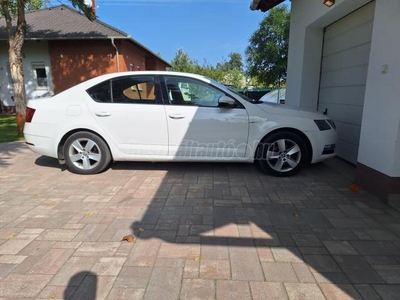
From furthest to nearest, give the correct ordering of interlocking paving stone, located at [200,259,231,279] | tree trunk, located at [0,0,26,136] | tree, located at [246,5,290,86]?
tree, located at [246,5,290,86] → tree trunk, located at [0,0,26,136] → interlocking paving stone, located at [200,259,231,279]

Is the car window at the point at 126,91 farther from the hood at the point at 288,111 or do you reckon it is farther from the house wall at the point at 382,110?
the house wall at the point at 382,110

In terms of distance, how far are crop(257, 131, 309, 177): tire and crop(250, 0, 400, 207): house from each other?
0.83 metres

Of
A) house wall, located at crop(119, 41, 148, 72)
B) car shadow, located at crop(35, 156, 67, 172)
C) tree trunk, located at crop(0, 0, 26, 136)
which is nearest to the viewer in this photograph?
car shadow, located at crop(35, 156, 67, 172)

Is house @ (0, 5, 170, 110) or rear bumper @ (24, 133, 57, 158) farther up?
house @ (0, 5, 170, 110)

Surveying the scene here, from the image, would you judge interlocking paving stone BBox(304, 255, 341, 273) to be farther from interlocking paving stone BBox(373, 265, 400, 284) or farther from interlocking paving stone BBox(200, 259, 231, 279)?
interlocking paving stone BBox(200, 259, 231, 279)

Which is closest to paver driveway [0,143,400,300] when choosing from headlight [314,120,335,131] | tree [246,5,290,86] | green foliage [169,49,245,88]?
headlight [314,120,335,131]

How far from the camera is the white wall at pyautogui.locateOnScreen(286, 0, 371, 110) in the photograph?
6463 millimetres

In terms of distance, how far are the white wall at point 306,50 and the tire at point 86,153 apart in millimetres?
4764

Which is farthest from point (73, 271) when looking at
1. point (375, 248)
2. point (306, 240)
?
point (375, 248)

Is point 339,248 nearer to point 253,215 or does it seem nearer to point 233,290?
point 253,215

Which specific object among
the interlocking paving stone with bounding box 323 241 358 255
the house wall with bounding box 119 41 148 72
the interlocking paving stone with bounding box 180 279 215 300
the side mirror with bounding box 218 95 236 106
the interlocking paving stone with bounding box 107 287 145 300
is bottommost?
the interlocking paving stone with bounding box 107 287 145 300

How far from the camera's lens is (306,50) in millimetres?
6891

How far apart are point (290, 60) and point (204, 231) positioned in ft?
21.6

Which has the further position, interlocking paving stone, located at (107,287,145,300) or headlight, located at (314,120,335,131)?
headlight, located at (314,120,335,131)
